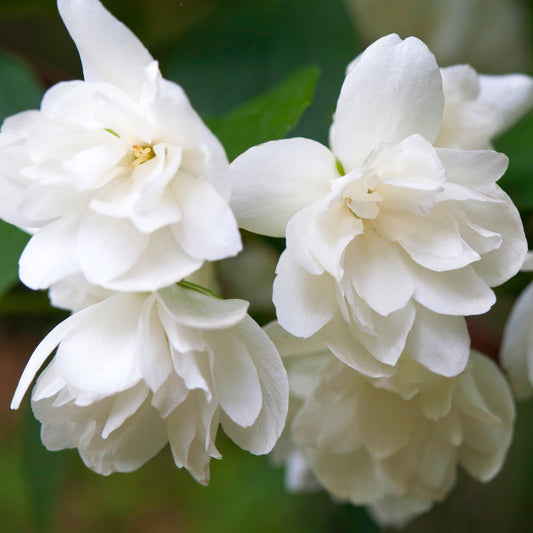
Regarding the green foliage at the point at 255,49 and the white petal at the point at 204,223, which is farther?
the green foliage at the point at 255,49

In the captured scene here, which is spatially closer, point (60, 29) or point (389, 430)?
point (389, 430)

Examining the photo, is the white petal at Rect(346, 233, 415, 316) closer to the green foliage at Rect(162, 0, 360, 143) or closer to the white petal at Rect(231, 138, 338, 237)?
the white petal at Rect(231, 138, 338, 237)

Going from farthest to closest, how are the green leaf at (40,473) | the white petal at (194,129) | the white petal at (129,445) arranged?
the green leaf at (40,473)
the white petal at (129,445)
the white petal at (194,129)

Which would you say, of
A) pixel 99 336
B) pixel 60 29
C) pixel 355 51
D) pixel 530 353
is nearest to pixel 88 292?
pixel 99 336

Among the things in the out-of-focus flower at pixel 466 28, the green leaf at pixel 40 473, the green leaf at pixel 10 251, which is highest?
the green leaf at pixel 10 251

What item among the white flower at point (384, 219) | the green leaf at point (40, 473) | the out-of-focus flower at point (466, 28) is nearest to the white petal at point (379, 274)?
the white flower at point (384, 219)

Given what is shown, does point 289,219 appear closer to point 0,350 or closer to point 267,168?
point 267,168

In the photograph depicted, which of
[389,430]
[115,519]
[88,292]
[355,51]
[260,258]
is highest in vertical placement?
[88,292]

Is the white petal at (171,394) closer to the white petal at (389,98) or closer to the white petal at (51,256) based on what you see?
the white petal at (51,256)

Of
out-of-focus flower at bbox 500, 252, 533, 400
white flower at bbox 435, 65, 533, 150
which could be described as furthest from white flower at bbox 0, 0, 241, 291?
out-of-focus flower at bbox 500, 252, 533, 400
